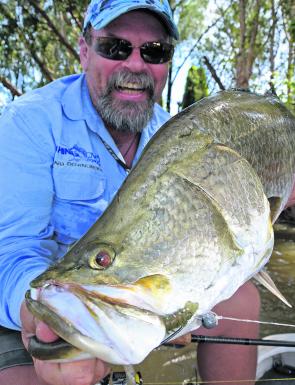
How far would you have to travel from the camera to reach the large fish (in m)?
1.16

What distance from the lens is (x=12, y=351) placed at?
6.44 feet

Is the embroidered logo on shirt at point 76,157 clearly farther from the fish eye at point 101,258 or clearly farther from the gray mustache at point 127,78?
the fish eye at point 101,258

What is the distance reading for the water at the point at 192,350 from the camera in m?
3.29

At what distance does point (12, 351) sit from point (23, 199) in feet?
2.09

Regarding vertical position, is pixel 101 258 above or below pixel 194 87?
below

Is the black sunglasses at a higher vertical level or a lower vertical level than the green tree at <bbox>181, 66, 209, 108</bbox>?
lower

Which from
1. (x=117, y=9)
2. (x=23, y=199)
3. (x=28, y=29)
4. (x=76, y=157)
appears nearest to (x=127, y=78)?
(x=117, y=9)

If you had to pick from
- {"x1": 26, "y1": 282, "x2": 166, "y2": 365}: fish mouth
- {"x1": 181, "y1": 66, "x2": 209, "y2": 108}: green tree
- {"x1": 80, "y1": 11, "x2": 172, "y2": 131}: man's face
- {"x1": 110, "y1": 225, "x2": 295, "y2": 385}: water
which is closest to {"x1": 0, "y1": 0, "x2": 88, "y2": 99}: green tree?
{"x1": 181, "y1": 66, "x2": 209, "y2": 108}: green tree

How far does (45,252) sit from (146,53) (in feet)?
3.75

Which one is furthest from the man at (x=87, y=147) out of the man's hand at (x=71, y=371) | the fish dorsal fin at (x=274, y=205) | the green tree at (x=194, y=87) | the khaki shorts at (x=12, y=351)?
the green tree at (x=194, y=87)

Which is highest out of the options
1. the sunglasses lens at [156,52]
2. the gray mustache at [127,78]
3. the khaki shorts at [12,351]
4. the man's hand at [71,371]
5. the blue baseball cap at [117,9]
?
the blue baseball cap at [117,9]

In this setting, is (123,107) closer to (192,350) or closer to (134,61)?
(134,61)

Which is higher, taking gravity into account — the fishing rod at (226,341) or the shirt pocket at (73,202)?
the shirt pocket at (73,202)

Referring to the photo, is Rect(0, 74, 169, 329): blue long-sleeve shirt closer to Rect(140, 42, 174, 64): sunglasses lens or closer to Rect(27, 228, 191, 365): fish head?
Rect(140, 42, 174, 64): sunglasses lens
